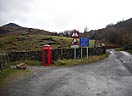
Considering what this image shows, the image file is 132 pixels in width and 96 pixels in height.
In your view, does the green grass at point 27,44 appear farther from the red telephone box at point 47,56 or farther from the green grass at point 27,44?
the red telephone box at point 47,56

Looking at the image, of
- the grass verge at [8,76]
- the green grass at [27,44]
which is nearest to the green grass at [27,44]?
the green grass at [27,44]

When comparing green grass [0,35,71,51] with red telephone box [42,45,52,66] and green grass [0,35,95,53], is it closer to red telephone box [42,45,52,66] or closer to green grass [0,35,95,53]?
green grass [0,35,95,53]

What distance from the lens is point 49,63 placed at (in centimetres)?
1845

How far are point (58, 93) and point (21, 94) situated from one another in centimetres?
121

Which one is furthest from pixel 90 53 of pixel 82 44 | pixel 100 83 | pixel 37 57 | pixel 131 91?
pixel 131 91

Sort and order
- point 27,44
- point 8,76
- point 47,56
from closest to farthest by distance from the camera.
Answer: point 8,76
point 47,56
point 27,44

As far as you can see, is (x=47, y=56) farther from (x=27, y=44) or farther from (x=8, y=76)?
(x=27, y=44)

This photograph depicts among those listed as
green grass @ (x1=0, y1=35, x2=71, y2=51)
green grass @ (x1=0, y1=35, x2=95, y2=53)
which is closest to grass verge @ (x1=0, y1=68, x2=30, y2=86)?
green grass @ (x1=0, y1=35, x2=95, y2=53)

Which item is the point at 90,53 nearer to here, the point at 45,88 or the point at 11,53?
the point at 11,53

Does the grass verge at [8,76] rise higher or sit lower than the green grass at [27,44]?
lower

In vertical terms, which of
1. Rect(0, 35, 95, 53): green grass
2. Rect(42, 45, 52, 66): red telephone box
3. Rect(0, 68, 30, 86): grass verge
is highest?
Rect(0, 35, 95, 53): green grass

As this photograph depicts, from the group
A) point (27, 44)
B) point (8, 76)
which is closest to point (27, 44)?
point (27, 44)

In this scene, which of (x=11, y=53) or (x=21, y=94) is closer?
(x=21, y=94)

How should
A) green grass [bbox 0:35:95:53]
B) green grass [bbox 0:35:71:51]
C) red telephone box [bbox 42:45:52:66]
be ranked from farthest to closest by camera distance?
green grass [bbox 0:35:71:51]
green grass [bbox 0:35:95:53]
red telephone box [bbox 42:45:52:66]
